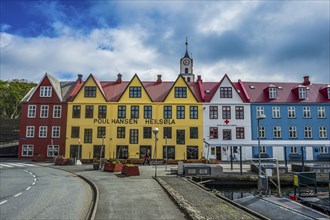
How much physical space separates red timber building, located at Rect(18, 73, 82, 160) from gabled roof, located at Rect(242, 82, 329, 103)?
2865cm

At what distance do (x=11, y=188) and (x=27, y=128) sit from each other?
27284 millimetres

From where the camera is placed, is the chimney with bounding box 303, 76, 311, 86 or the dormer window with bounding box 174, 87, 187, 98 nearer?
the dormer window with bounding box 174, 87, 187, 98

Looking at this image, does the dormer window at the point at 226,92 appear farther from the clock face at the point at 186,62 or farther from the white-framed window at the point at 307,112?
the clock face at the point at 186,62

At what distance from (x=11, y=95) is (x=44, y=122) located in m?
32.2

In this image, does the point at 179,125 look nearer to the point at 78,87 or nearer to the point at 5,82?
the point at 78,87

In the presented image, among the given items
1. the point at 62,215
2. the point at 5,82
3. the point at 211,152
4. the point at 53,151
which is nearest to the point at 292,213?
Answer: the point at 62,215

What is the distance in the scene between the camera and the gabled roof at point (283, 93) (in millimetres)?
41237

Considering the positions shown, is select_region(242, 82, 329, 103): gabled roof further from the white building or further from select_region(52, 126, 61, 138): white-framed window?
select_region(52, 126, 61, 138): white-framed window

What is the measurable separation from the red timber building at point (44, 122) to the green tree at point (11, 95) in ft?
93.7

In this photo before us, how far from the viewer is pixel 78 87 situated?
44.9 meters

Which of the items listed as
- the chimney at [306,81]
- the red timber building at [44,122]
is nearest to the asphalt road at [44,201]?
the red timber building at [44,122]

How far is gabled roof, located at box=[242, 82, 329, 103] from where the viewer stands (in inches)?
1624

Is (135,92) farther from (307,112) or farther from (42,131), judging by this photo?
(307,112)

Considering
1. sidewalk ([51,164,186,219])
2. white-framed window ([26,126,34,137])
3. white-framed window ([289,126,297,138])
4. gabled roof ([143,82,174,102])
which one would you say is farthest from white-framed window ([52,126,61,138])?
white-framed window ([289,126,297,138])
